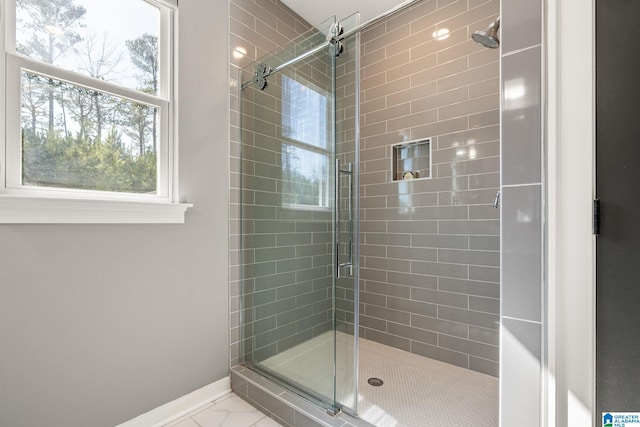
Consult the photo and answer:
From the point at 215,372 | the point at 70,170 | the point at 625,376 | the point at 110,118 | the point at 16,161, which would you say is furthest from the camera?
the point at 215,372

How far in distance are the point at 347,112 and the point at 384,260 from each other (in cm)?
151

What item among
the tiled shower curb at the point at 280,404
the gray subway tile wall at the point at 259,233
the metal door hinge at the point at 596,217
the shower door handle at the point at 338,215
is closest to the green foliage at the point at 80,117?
the gray subway tile wall at the point at 259,233

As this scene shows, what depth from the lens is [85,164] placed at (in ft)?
4.80

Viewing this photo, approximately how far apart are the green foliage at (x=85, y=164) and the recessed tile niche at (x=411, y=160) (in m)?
1.95

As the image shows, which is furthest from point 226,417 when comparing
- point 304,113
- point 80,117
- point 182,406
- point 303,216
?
point 304,113

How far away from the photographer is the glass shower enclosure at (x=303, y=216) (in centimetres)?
170

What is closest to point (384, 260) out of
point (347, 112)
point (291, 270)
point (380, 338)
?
point (380, 338)

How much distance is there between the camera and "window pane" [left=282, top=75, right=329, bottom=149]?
184 centimetres

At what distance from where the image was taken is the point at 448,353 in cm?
231

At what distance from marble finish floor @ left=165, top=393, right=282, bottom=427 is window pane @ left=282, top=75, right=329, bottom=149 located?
168 cm

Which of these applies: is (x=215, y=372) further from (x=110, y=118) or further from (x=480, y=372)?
(x=480, y=372)

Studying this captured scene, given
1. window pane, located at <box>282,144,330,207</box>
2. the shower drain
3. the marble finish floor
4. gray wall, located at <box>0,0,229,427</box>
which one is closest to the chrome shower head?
window pane, located at <box>282,144,330,207</box>

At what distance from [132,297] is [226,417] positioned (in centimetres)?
90

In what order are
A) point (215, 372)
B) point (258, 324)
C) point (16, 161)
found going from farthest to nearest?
1. point (258, 324)
2. point (215, 372)
3. point (16, 161)
